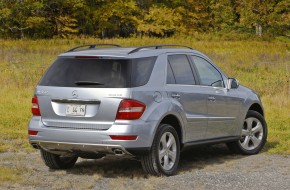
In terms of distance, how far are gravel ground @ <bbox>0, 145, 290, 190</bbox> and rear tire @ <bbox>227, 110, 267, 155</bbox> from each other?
0.13 metres

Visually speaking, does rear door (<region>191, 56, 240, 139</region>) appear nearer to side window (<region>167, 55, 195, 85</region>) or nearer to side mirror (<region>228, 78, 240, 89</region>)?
side mirror (<region>228, 78, 240, 89</region>)

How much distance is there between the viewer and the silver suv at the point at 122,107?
322 inches

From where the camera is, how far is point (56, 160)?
9.32 m

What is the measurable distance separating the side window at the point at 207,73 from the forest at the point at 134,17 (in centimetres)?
3742

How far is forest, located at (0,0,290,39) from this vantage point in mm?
49469

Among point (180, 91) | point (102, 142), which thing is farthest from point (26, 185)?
point (180, 91)

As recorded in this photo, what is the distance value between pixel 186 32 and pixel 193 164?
44393 mm

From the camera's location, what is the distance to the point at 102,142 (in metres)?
8.13

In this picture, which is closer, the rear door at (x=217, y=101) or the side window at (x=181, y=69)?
the side window at (x=181, y=69)

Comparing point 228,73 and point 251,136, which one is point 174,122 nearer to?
point 251,136

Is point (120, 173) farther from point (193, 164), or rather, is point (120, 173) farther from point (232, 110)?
point (232, 110)

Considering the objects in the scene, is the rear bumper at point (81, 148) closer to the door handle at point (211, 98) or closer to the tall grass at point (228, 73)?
the door handle at point (211, 98)

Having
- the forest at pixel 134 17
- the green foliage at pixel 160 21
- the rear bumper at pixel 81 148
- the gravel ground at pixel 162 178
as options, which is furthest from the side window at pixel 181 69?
the green foliage at pixel 160 21

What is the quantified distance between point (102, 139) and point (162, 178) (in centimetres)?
95
